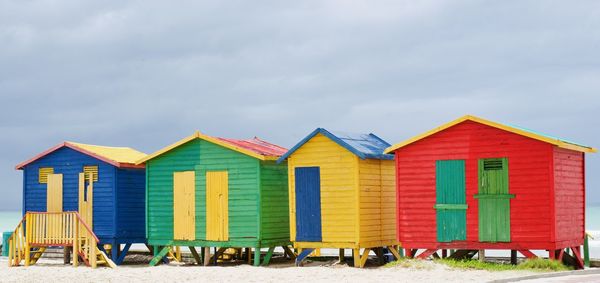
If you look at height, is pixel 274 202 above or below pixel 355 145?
below

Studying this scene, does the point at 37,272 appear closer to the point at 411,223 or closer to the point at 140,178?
the point at 140,178

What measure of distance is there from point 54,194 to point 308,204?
31.8ft

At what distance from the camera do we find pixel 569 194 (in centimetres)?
2475

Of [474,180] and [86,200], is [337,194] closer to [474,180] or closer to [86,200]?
[474,180]

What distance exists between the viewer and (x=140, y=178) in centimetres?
3103

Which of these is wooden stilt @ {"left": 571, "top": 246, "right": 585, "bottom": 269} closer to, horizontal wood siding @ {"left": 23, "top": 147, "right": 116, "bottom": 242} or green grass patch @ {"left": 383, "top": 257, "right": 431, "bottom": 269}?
green grass patch @ {"left": 383, "top": 257, "right": 431, "bottom": 269}

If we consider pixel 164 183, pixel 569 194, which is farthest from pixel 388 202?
pixel 164 183

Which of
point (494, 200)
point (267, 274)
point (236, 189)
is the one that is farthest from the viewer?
point (236, 189)

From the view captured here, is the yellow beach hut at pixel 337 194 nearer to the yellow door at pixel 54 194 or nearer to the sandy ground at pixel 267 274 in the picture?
the sandy ground at pixel 267 274

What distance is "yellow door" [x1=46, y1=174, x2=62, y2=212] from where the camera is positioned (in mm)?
30828

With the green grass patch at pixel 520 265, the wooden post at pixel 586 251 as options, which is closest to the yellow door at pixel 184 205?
the green grass patch at pixel 520 265

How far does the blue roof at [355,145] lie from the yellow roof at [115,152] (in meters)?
6.77

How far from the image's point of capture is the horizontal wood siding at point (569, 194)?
2366cm

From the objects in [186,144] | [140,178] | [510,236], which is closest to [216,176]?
[186,144]
